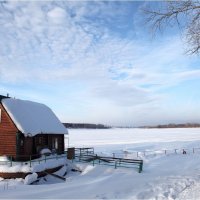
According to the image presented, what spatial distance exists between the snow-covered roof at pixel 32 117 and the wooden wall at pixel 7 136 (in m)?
0.52

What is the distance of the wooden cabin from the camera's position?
90.0 ft

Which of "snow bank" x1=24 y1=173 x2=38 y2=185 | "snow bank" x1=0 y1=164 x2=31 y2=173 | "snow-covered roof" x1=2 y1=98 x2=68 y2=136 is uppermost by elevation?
"snow-covered roof" x1=2 y1=98 x2=68 y2=136

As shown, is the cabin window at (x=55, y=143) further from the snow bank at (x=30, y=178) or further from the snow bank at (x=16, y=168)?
the snow bank at (x=30, y=178)

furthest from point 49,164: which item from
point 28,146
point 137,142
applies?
point 137,142

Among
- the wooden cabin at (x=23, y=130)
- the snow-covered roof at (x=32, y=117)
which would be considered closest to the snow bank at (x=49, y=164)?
the wooden cabin at (x=23, y=130)

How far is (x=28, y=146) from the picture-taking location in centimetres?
2845

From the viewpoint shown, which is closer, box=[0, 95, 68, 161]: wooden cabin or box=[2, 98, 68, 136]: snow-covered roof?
box=[0, 95, 68, 161]: wooden cabin

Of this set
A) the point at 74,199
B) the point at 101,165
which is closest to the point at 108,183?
the point at 74,199

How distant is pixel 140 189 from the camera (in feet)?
55.0

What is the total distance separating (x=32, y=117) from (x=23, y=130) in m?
3.37

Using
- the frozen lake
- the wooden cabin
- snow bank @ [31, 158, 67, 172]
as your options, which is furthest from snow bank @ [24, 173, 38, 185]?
the frozen lake

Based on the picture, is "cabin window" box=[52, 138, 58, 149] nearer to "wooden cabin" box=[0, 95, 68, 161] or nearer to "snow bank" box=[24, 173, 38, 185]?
"wooden cabin" box=[0, 95, 68, 161]

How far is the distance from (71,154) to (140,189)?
14721mm

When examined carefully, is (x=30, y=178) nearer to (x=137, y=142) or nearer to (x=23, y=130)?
(x=23, y=130)
